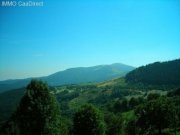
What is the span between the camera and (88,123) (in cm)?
4569

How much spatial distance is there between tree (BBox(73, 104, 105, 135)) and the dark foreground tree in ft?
44.4

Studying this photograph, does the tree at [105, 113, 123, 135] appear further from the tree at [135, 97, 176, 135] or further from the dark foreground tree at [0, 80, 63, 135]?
the dark foreground tree at [0, 80, 63, 135]

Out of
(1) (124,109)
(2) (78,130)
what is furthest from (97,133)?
(1) (124,109)

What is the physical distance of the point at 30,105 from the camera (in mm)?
30828

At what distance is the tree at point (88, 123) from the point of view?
1763 inches

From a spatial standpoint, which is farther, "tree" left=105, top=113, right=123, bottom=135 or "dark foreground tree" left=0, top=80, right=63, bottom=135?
"tree" left=105, top=113, right=123, bottom=135

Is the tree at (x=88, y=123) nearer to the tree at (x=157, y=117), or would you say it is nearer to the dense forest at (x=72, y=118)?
the dense forest at (x=72, y=118)

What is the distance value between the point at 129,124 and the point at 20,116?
60895mm

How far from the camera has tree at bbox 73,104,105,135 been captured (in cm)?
4479

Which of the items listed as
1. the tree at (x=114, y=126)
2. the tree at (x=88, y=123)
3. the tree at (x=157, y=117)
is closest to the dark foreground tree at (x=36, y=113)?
the tree at (x=88, y=123)

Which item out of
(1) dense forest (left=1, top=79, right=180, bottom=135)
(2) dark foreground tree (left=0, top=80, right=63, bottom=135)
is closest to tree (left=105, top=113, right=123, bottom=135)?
(1) dense forest (left=1, top=79, right=180, bottom=135)

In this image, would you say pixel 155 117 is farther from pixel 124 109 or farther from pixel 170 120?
pixel 124 109

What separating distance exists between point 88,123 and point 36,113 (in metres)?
16.8

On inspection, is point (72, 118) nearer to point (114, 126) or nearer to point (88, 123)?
point (88, 123)
